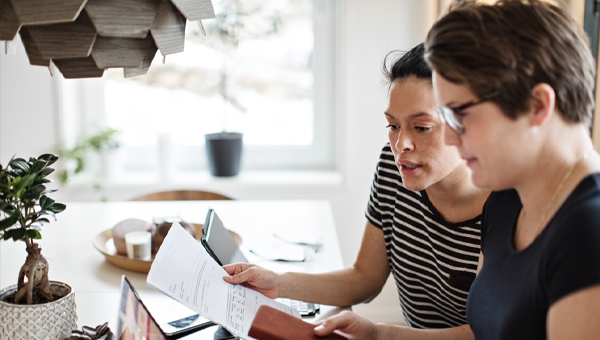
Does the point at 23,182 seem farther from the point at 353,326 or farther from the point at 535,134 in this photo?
the point at 535,134

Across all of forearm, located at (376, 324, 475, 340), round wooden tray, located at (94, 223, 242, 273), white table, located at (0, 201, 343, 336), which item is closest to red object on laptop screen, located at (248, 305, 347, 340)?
forearm, located at (376, 324, 475, 340)

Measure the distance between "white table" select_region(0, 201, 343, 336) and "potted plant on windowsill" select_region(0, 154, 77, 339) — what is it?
21 centimetres

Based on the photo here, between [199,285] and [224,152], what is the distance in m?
1.69

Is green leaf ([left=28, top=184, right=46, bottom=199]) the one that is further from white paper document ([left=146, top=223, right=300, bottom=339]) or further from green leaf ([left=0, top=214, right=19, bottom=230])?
white paper document ([left=146, top=223, right=300, bottom=339])

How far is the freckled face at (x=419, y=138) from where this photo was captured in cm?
122

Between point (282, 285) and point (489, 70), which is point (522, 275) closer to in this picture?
point (489, 70)

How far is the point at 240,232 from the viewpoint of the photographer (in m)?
1.90

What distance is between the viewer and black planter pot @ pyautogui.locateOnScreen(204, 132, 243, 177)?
8.84 ft

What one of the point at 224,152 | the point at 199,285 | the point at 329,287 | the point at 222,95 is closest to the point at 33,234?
the point at 199,285

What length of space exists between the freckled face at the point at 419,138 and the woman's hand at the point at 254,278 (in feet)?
1.20

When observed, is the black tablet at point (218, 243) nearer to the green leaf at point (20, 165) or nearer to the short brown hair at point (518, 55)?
the green leaf at point (20, 165)

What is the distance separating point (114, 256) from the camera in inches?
60.6

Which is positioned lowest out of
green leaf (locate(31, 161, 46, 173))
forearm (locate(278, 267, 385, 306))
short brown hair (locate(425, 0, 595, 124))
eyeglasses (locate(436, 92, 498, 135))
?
forearm (locate(278, 267, 385, 306))

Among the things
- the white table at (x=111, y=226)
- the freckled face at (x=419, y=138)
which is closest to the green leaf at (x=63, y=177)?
the white table at (x=111, y=226)
